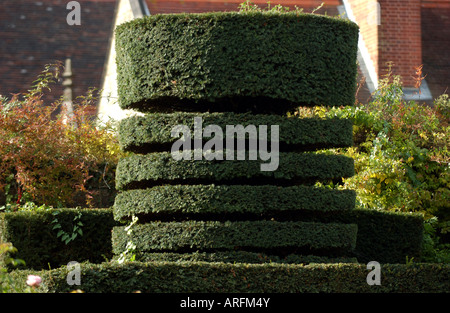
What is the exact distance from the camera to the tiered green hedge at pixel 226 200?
22.6 ft

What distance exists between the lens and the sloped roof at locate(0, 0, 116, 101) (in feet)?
59.2

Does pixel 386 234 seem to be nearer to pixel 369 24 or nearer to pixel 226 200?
pixel 226 200

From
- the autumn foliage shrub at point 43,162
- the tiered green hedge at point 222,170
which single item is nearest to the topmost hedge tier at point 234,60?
the tiered green hedge at point 222,170

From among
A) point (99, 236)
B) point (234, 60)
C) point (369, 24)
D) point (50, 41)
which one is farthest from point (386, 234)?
point (50, 41)

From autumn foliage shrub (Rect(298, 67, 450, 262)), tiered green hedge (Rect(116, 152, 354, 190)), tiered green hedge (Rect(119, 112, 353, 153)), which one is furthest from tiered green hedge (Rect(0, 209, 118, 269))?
autumn foliage shrub (Rect(298, 67, 450, 262))

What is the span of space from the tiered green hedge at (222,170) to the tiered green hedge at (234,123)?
0.56ft

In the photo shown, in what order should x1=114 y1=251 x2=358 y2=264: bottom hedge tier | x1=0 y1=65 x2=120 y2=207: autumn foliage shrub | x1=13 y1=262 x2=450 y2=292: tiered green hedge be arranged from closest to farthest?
x1=13 y1=262 x2=450 y2=292: tiered green hedge, x1=114 y1=251 x2=358 y2=264: bottom hedge tier, x1=0 y1=65 x2=120 y2=207: autumn foliage shrub

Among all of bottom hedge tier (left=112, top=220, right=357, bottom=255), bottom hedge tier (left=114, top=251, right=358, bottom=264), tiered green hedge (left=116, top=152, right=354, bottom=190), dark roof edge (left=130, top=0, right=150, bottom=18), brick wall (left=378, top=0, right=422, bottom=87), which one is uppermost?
dark roof edge (left=130, top=0, right=150, bottom=18)

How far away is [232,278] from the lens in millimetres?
6336

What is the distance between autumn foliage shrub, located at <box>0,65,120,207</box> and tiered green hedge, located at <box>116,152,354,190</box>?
6.92ft

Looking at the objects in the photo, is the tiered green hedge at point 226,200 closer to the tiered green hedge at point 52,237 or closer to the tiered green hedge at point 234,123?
the tiered green hedge at point 234,123

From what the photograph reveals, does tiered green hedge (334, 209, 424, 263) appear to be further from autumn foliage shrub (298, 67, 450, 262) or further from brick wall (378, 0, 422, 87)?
brick wall (378, 0, 422, 87)

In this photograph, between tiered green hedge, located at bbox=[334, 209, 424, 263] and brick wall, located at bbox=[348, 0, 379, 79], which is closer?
tiered green hedge, located at bbox=[334, 209, 424, 263]
